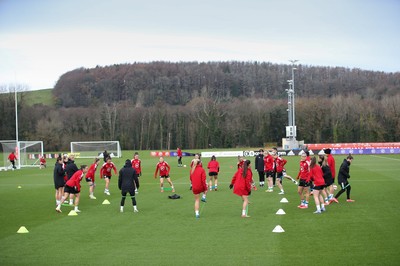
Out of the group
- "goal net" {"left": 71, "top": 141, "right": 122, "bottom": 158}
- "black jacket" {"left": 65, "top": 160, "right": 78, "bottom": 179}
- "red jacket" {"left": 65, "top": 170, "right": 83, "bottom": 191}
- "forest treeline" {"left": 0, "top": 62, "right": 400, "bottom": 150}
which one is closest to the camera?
"red jacket" {"left": 65, "top": 170, "right": 83, "bottom": 191}

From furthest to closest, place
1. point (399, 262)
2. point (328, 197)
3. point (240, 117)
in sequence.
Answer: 1. point (240, 117)
2. point (328, 197)
3. point (399, 262)

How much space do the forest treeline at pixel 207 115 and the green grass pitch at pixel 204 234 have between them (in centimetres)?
9192

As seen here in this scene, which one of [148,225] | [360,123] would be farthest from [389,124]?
[148,225]

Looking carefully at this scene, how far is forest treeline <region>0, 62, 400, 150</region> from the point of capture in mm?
111750

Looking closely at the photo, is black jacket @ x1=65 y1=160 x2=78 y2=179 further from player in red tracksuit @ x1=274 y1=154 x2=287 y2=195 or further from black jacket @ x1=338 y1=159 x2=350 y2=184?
black jacket @ x1=338 y1=159 x2=350 y2=184

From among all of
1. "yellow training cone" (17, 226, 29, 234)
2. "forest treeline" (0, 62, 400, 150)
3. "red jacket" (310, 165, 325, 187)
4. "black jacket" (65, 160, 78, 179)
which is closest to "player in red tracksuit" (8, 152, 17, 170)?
"black jacket" (65, 160, 78, 179)

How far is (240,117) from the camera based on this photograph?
122m

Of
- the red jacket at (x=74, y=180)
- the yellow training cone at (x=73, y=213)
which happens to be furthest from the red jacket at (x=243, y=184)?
the red jacket at (x=74, y=180)

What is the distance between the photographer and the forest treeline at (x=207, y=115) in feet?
367

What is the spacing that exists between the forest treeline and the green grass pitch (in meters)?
91.9

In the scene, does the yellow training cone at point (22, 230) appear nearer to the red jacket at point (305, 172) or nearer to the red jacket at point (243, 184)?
the red jacket at point (243, 184)

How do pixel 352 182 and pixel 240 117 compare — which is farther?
pixel 240 117

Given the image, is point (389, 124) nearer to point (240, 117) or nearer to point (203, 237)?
point (240, 117)

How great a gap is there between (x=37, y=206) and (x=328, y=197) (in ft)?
40.1
